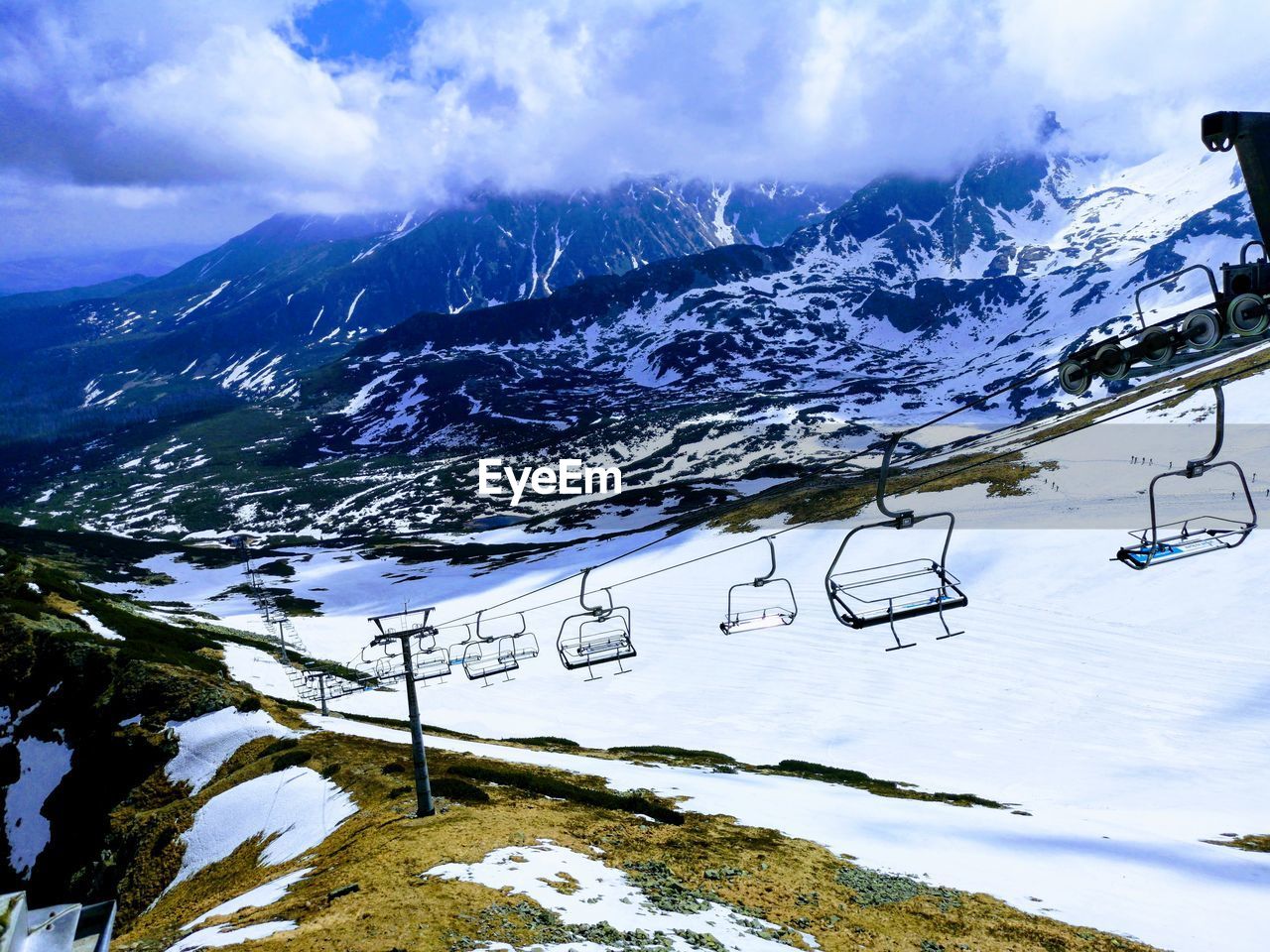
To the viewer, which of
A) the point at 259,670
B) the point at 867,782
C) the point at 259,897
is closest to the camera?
the point at 259,897

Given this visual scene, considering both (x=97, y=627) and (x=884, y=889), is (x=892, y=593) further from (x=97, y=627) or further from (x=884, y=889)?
(x=97, y=627)

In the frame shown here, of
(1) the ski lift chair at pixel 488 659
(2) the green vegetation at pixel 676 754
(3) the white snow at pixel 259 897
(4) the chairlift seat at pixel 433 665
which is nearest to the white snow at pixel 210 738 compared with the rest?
(4) the chairlift seat at pixel 433 665

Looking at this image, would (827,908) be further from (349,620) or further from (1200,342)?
(349,620)

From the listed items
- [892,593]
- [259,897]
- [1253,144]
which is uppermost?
[1253,144]

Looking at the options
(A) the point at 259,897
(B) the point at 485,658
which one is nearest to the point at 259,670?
(B) the point at 485,658

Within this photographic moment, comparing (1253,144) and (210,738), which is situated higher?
(1253,144)

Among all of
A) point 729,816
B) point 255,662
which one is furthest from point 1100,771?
point 255,662

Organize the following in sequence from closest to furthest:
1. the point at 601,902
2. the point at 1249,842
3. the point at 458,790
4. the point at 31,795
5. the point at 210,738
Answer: the point at 601,902 → the point at 458,790 → the point at 1249,842 → the point at 31,795 → the point at 210,738
